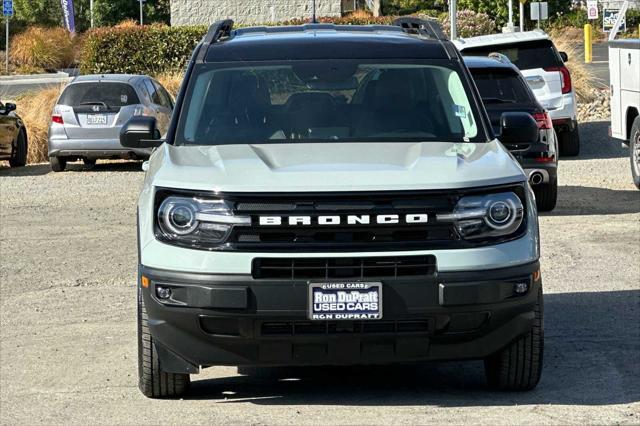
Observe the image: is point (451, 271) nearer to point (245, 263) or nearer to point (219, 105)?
point (245, 263)

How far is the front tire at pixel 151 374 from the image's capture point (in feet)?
24.1

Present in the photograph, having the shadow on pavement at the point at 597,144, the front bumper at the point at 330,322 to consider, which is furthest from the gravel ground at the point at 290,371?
the shadow on pavement at the point at 597,144

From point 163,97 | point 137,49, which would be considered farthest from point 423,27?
point 137,49

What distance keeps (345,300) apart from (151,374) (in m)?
1.22

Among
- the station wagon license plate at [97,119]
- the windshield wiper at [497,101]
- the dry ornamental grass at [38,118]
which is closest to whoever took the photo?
the windshield wiper at [497,101]

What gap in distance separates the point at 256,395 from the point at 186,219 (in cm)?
120

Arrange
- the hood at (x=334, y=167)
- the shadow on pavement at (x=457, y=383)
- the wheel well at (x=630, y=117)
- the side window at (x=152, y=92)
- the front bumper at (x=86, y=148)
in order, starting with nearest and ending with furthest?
the hood at (x=334, y=167) < the shadow on pavement at (x=457, y=383) < the wheel well at (x=630, y=117) < the front bumper at (x=86, y=148) < the side window at (x=152, y=92)

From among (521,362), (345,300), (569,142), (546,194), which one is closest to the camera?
(345,300)

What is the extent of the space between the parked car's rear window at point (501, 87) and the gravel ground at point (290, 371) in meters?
1.36

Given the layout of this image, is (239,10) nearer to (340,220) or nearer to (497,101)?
(497,101)

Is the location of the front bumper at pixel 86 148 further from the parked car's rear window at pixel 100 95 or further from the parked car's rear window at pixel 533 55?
the parked car's rear window at pixel 533 55

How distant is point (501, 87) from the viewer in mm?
16578

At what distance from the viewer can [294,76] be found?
8383 millimetres

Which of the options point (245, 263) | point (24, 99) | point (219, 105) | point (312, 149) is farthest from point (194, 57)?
point (24, 99)
